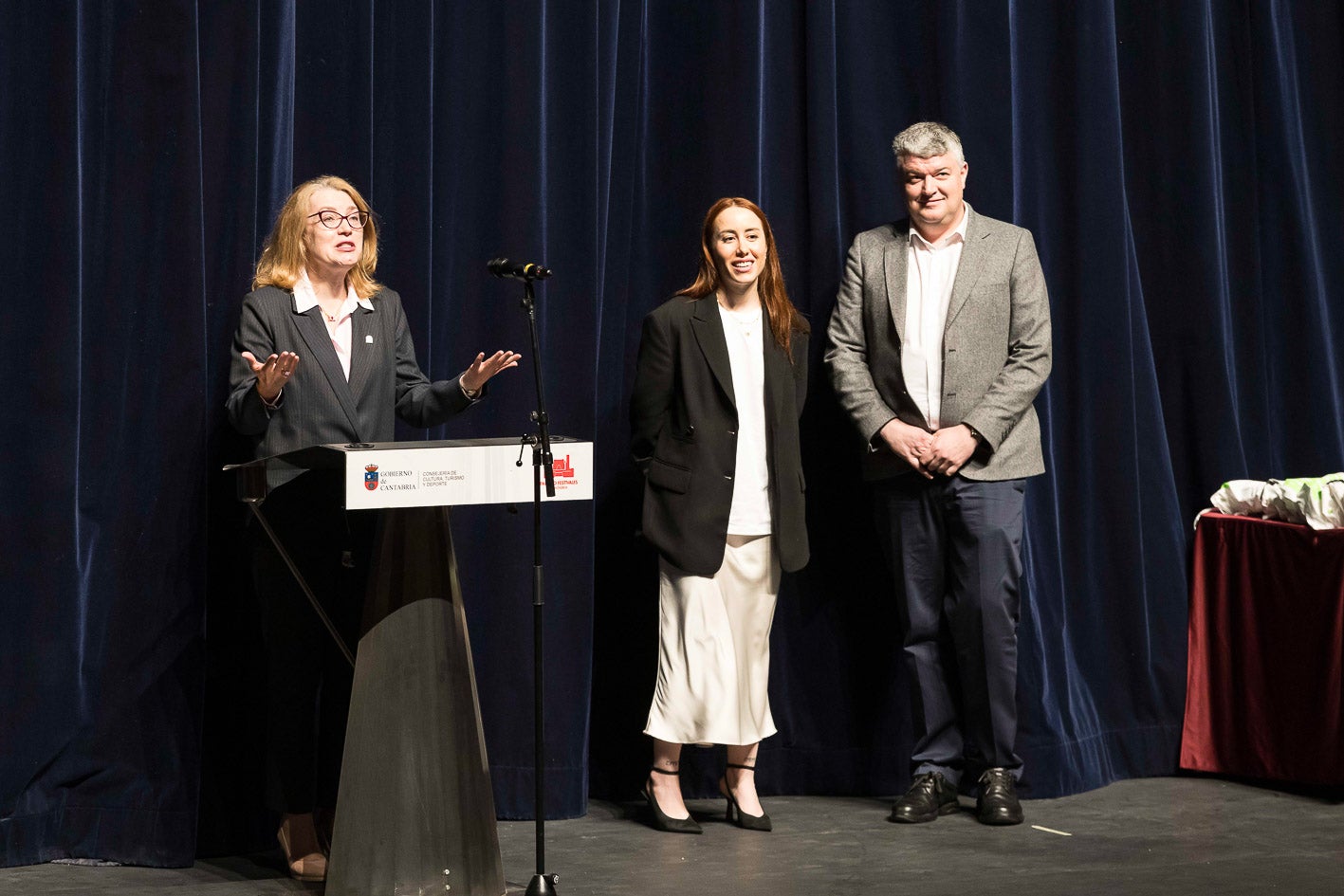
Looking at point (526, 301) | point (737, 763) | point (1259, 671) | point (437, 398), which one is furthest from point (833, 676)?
point (526, 301)

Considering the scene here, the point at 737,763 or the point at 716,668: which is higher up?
the point at 716,668

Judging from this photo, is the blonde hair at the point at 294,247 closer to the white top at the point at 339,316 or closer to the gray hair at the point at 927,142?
the white top at the point at 339,316

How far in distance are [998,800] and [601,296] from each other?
1691mm

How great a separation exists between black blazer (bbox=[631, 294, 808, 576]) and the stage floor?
0.70 meters

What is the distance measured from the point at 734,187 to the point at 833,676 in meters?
1.43

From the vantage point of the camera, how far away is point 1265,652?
14.3 ft

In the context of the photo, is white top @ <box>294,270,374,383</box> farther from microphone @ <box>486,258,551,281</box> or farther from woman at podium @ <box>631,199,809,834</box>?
woman at podium @ <box>631,199,809,834</box>

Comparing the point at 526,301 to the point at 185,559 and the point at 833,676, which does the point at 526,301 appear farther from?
the point at 833,676

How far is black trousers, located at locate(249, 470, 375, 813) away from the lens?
131 inches

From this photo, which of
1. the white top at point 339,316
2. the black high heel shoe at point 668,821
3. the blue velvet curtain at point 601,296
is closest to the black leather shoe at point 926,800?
the blue velvet curtain at point 601,296

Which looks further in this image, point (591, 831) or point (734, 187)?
point (734, 187)

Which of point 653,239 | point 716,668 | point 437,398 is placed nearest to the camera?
point 437,398

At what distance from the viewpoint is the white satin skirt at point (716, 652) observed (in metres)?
3.77

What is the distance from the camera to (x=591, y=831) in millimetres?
3857
